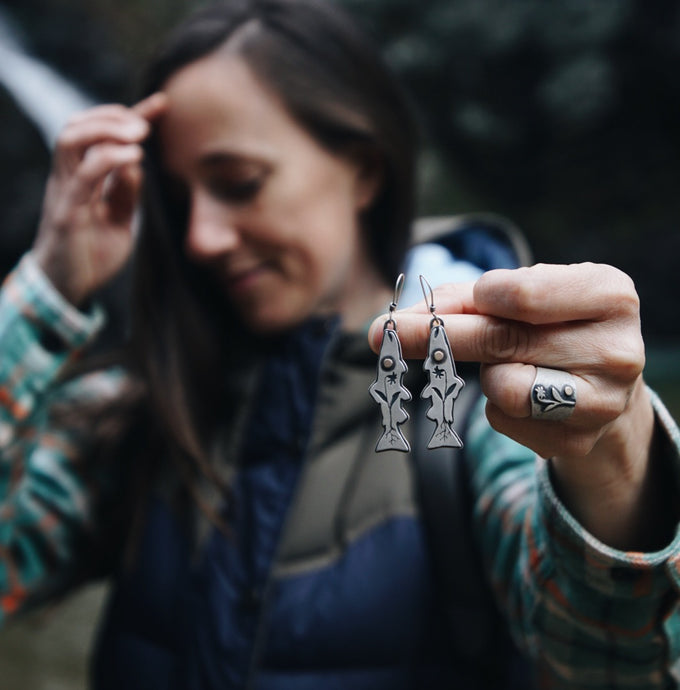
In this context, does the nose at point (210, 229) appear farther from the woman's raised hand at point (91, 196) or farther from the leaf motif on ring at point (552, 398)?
the leaf motif on ring at point (552, 398)

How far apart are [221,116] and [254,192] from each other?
0.67ft

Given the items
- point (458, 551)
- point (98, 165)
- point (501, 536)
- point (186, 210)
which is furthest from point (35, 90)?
point (501, 536)

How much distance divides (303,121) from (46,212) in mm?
706

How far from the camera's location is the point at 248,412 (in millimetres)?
1814

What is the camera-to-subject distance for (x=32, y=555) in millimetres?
1913

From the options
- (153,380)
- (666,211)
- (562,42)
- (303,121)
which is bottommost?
(666,211)

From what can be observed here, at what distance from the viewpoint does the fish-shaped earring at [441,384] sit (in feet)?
2.76

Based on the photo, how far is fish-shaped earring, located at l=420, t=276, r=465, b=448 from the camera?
84 cm

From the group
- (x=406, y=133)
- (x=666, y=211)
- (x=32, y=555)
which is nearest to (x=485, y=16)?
(x=666, y=211)

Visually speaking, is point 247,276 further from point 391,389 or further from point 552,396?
point 552,396

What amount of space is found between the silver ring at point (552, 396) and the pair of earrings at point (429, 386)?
9cm

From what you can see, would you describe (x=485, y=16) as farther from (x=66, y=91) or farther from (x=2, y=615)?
(x=2, y=615)

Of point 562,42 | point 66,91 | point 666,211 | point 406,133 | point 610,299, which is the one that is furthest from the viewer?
point 666,211

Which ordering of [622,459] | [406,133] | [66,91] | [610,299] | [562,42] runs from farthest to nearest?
1. [562,42]
2. [66,91]
3. [406,133]
4. [622,459]
5. [610,299]
